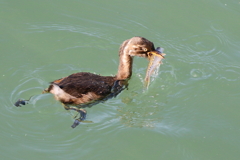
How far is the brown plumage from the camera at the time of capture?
6.39 metres

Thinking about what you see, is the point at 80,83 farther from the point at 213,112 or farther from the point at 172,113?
the point at 213,112

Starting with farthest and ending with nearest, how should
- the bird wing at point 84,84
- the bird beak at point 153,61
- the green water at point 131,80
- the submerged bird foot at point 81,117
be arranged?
the bird beak at point 153,61
the bird wing at point 84,84
the submerged bird foot at point 81,117
the green water at point 131,80

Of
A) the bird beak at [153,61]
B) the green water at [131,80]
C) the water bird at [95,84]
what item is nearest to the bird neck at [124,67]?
the water bird at [95,84]

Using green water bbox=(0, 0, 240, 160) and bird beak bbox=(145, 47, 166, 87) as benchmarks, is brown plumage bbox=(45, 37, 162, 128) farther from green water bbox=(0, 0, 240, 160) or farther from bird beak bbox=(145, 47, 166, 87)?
green water bbox=(0, 0, 240, 160)

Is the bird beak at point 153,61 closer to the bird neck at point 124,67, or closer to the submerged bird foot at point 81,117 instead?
the bird neck at point 124,67

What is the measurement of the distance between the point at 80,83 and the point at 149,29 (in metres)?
2.79

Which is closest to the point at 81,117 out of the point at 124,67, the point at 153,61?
the point at 124,67

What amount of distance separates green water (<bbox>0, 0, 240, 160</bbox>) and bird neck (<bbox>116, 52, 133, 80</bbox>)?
0.25m

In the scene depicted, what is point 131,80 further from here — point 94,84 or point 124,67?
point 94,84

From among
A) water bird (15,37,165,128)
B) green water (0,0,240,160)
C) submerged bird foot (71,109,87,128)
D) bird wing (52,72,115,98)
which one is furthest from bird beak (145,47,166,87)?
submerged bird foot (71,109,87,128)

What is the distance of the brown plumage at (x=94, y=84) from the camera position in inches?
252

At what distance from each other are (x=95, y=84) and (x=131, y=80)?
1043 millimetres

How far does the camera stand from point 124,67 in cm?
732

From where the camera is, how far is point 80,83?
6.48 m
